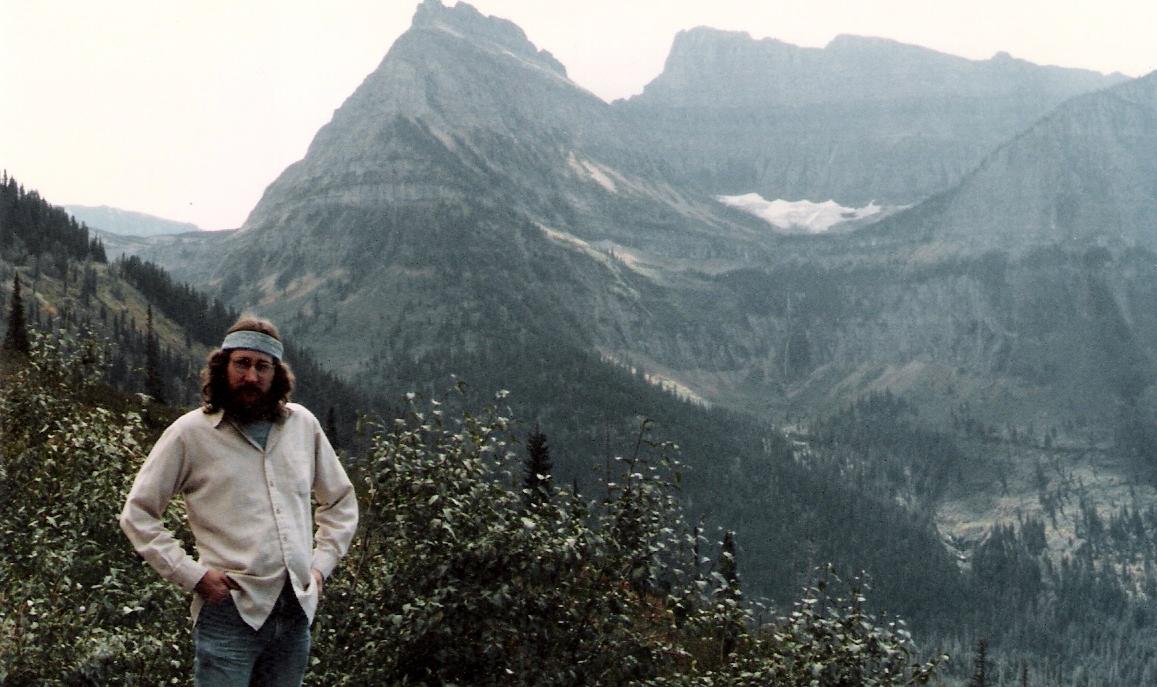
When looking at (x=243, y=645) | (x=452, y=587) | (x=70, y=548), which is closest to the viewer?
(x=243, y=645)

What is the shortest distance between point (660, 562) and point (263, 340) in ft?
19.1

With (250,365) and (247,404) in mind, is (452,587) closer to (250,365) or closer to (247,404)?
(247,404)

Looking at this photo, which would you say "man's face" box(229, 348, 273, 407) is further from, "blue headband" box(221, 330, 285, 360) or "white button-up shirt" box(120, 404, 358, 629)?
"white button-up shirt" box(120, 404, 358, 629)

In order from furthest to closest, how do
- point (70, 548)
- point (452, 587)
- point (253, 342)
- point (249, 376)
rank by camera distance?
point (70, 548)
point (452, 587)
point (253, 342)
point (249, 376)

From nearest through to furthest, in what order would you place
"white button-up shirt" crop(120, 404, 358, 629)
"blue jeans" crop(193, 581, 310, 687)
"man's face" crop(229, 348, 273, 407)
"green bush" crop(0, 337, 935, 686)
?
"white button-up shirt" crop(120, 404, 358, 629), "blue jeans" crop(193, 581, 310, 687), "man's face" crop(229, 348, 273, 407), "green bush" crop(0, 337, 935, 686)

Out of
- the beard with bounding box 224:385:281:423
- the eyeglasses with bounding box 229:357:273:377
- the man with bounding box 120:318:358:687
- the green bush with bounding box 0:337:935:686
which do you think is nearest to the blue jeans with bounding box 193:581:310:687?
the man with bounding box 120:318:358:687

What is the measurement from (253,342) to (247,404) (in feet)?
1.67

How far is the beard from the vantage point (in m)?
7.55

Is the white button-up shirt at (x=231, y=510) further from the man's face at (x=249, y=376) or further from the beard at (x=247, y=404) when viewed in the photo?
the man's face at (x=249, y=376)

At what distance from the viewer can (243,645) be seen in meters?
7.36

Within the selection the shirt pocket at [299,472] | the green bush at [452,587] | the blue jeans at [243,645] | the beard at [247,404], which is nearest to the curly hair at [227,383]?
the beard at [247,404]

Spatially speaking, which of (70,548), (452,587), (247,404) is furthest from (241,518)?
(70,548)

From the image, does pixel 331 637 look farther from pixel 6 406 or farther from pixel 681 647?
pixel 6 406

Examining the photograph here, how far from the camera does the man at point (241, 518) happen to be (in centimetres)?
721
